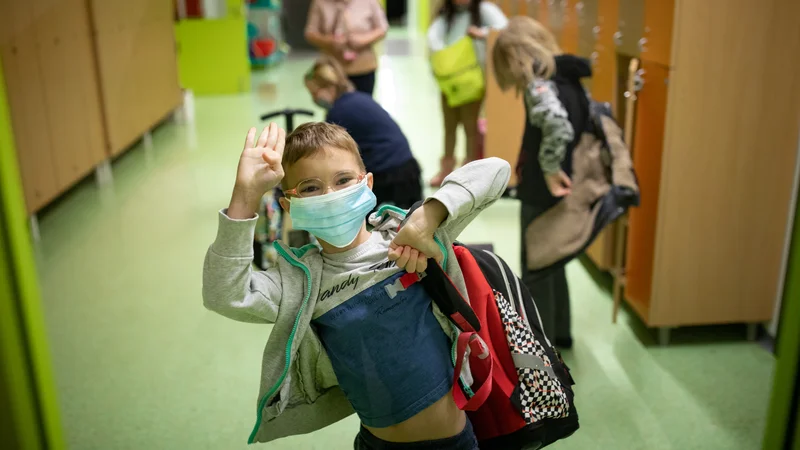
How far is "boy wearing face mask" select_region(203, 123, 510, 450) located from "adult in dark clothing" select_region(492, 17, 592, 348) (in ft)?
4.21

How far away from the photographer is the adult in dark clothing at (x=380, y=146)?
3.17 metres

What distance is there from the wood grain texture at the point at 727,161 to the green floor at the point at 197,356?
0.89 feet

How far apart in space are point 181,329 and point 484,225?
1.89 metres

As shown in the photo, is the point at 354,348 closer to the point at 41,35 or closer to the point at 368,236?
the point at 368,236

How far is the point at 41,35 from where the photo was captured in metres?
4.88

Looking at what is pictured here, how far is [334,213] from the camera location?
1.49 meters

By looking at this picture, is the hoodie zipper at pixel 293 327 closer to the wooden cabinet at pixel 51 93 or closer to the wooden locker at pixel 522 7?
the wooden cabinet at pixel 51 93

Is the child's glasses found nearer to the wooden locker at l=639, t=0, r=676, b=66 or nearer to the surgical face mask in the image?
the surgical face mask

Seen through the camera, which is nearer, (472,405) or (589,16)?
(472,405)

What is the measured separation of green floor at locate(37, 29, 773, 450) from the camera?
8.98ft

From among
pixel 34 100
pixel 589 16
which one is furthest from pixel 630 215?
pixel 34 100

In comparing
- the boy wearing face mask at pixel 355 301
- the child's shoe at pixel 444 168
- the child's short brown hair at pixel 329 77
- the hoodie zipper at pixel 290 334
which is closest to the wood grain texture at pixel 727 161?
the child's short brown hair at pixel 329 77

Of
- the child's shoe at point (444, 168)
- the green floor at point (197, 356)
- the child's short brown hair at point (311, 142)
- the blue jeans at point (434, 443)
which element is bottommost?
the green floor at point (197, 356)

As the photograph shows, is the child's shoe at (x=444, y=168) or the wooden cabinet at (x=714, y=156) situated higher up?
the wooden cabinet at (x=714, y=156)
